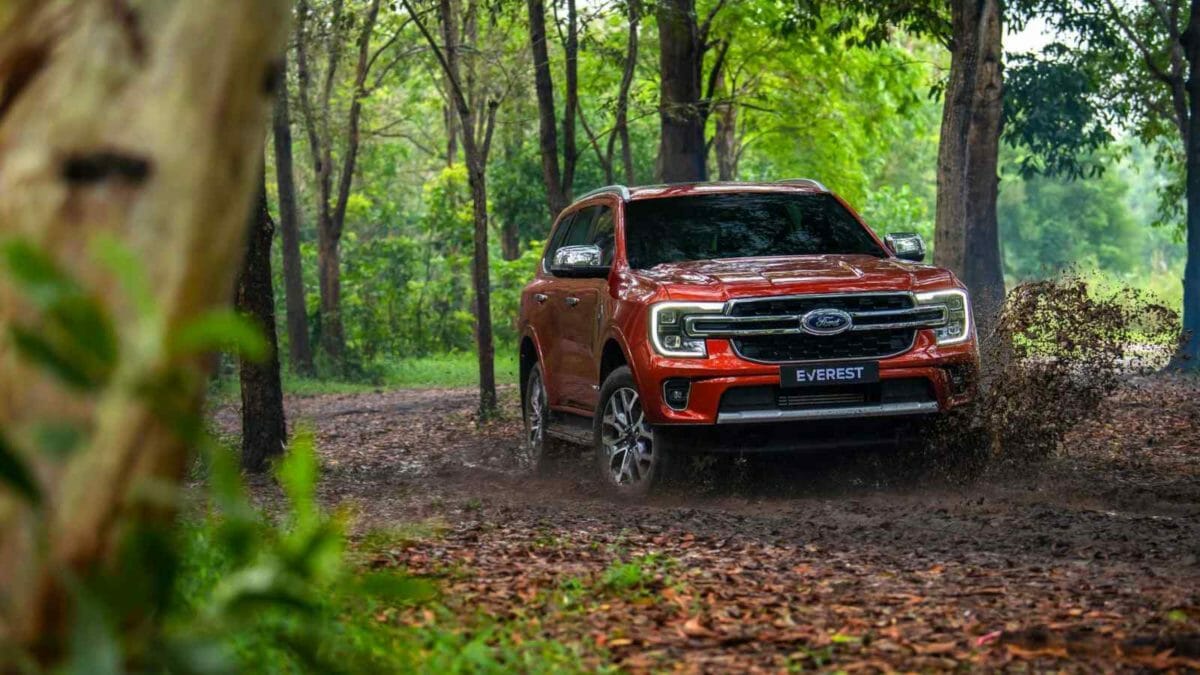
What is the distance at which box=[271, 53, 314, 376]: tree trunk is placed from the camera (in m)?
26.8

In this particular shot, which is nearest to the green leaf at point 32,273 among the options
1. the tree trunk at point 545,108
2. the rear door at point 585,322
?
the rear door at point 585,322

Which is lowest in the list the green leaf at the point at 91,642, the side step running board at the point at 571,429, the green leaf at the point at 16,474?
the side step running board at the point at 571,429

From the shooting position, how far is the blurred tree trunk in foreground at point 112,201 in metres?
2.59

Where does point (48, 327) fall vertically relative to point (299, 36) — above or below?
below

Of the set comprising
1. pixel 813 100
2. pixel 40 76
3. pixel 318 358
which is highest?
pixel 813 100

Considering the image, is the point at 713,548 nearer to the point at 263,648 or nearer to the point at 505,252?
the point at 263,648

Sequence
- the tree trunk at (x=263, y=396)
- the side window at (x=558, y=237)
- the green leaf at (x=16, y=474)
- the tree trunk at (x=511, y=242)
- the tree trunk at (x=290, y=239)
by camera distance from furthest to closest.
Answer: the tree trunk at (x=511, y=242) < the tree trunk at (x=290, y=239) < the side window at (x=558, y=237) < the tree trunk at (x=263, y=396) < the green leaf at (x=16, y=474)

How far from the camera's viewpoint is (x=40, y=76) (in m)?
2.77

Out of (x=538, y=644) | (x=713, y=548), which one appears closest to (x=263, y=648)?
(x=538, y=644)

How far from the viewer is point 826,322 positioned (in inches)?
383

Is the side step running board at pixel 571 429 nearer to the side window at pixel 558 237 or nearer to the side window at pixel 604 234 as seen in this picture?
the side window at pixel 604 234

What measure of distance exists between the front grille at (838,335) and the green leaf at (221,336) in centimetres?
739

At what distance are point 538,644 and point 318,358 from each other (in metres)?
25.7

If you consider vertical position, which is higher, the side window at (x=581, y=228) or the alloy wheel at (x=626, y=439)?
the side window at (x=581, y=228)
